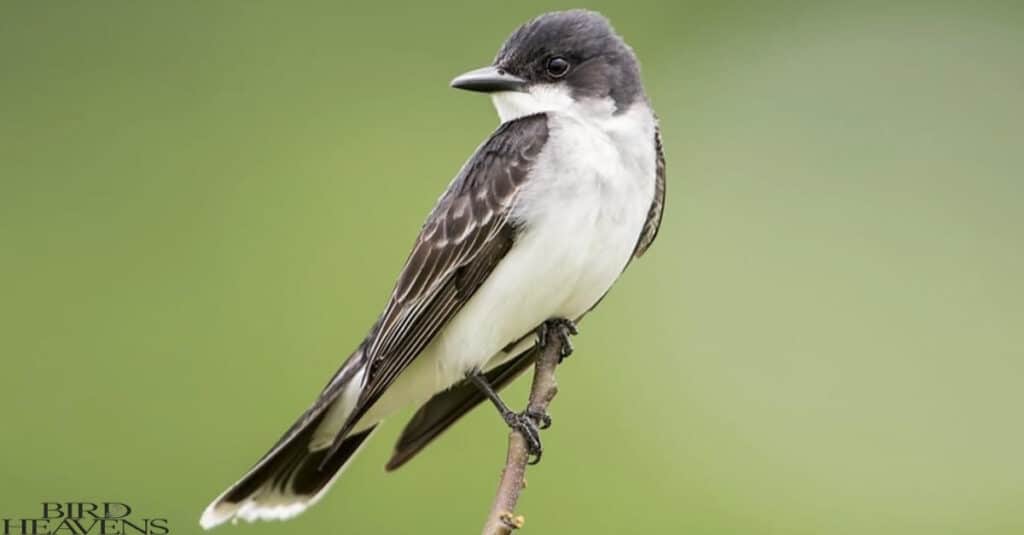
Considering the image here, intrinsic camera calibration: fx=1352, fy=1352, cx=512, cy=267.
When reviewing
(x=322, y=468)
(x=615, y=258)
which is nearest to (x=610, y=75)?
(x=615, y=258)

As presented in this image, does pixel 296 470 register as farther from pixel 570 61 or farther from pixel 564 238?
pixel 570 61

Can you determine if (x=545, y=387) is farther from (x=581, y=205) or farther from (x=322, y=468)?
(x=322, y=468)

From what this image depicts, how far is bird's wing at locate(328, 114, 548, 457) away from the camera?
3133 mm

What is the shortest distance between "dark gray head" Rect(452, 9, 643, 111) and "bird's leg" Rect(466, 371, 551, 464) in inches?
27.8

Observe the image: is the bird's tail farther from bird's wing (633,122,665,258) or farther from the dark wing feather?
bird's wing (633,122,665,258)

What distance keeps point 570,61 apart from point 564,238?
0.49 meters

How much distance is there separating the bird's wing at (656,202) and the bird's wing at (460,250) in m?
0.30

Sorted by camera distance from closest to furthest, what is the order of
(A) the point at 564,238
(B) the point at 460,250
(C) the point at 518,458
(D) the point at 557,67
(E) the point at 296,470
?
(C) the point at 518,458 → (A) the point at 564,238 → (B) the point at 460,250 → (D) the point at 557,67 → (E) the point at 296,470

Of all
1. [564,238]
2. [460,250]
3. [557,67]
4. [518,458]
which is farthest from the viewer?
[557,67]

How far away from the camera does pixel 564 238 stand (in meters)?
3.07

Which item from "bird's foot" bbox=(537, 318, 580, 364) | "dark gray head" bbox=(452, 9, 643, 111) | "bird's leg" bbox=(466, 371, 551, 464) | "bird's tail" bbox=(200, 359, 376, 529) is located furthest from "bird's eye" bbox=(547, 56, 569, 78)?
"bird's tail" bbox=(200, 359, 376, 529)

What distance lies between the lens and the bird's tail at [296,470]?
3.29 m

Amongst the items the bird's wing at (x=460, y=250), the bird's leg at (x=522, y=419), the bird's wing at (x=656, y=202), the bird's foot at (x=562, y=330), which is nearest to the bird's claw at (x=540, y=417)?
the bird's leg at (x=522, y=419)

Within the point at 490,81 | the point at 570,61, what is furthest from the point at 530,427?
the point at 570,61
